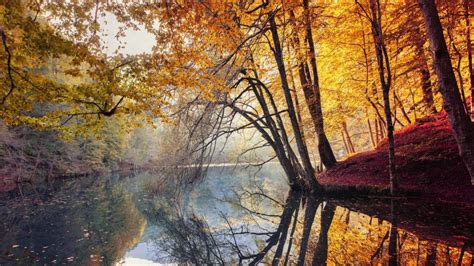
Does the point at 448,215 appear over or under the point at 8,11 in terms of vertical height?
under

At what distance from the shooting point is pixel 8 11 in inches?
171

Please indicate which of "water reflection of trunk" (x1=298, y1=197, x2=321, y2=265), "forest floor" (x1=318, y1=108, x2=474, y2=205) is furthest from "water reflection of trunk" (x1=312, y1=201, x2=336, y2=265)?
"forest floor" (x1=318, y1=108, x2=474, y2=205)

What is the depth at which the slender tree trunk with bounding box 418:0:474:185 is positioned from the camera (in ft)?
14.4

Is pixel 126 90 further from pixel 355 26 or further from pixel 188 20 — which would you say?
pixel 355 26

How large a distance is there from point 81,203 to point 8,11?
434 inches

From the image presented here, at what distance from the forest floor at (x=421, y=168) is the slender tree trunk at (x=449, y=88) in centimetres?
388

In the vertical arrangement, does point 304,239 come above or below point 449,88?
below

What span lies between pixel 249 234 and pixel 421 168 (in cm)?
619

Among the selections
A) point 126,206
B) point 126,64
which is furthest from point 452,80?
point 126,206

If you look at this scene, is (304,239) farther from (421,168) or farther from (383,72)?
(421,168)

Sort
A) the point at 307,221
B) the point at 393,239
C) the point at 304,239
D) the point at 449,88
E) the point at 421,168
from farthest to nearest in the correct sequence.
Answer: the point at 421,168
the point at 307,221
the point at 304,239
the point at 393,239
the point at 449,88

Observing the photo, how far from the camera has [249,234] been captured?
285 inches

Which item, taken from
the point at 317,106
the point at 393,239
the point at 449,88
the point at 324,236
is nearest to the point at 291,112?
the point at 317,106

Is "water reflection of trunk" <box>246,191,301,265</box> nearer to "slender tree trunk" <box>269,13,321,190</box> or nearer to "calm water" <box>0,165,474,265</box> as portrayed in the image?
"calm water" <box>0,165,474,265</box>
